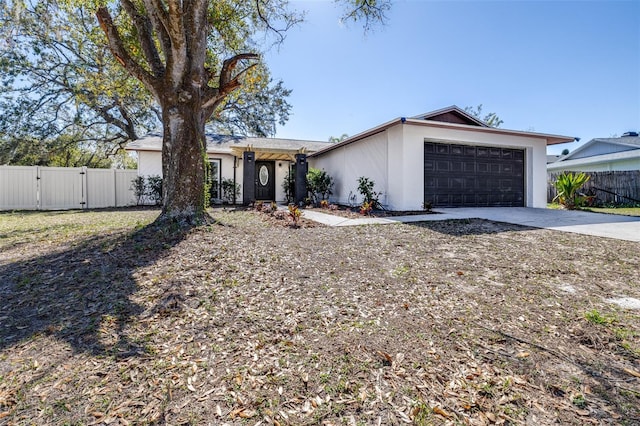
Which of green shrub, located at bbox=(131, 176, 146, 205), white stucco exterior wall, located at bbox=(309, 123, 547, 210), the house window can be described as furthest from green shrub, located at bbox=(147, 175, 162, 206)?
white stucco exterior wall, located at bbox=(309, 123, 547, 210)

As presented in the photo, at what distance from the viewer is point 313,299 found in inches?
122

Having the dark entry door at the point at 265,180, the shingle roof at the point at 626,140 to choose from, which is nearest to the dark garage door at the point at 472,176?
the dark entry door at the point at 265,180

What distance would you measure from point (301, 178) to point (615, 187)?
46.8 ft

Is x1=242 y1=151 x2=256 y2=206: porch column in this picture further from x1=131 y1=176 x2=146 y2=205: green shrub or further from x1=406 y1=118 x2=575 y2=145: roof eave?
x1=406 y1=118 x2=575 y2=145: roof eave

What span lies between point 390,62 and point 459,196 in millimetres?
5924

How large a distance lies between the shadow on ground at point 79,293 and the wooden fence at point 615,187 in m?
16.5

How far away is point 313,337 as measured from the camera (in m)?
2.43

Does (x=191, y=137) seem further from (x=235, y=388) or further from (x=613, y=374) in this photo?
(x=613, y=374)

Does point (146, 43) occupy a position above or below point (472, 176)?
above

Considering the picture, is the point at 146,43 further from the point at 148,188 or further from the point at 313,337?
the point at 148,188

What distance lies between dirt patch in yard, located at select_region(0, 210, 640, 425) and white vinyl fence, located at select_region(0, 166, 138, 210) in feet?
33.5

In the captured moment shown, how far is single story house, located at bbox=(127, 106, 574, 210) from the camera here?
991 cm

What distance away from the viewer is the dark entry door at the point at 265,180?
53.7ft

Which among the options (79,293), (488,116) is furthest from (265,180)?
(488,116)
